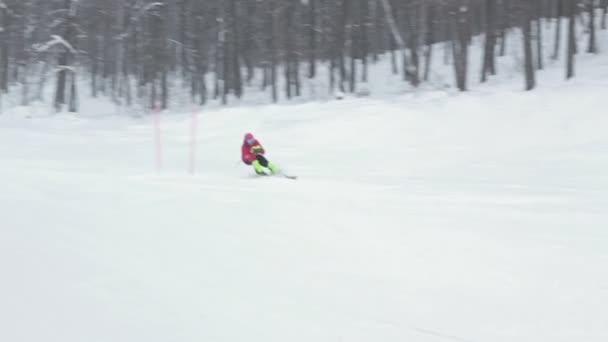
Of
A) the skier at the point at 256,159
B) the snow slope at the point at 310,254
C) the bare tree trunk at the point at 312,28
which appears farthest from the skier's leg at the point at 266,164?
the bare tree trunk at the point at 312,28

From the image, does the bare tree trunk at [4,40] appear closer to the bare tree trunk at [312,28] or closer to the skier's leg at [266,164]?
the bare tree trunk at [312,28]

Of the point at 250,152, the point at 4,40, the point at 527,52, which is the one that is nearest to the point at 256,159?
the point at 250,152

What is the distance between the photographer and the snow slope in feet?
16.2

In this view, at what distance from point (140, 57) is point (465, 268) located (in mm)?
37868

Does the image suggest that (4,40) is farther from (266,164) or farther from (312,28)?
(266,164)

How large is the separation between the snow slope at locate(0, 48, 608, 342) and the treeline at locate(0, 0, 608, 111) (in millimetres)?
19638

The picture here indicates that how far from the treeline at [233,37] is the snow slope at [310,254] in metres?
19.6

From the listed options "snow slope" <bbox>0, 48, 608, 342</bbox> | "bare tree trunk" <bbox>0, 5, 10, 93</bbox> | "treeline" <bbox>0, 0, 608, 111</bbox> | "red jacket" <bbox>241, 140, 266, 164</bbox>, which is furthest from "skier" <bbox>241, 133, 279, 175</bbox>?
"bare tree trunk" <bbox>0, 5, 10, 93</bbox>

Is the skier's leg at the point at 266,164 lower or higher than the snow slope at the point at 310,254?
higher

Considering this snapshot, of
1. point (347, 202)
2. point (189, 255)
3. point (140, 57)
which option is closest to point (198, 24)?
point (140, 57)

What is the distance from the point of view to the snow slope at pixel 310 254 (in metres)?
4.94

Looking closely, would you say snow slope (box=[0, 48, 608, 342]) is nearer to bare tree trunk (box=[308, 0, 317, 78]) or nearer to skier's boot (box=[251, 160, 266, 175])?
A: skier's boot (box=[251, 160, 266, 175])

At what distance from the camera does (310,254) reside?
22.7ft

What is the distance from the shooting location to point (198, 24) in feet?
140
